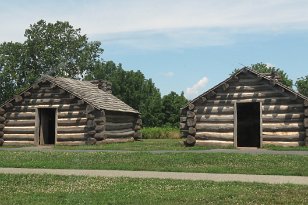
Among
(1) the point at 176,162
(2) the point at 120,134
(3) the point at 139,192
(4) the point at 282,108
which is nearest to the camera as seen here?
(3) the point at 139,192

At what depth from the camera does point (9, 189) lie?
10.9 metres

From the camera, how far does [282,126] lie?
23906 millimetres

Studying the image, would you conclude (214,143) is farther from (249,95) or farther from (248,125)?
(248,125)

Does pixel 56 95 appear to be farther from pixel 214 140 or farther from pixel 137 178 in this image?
pixel 137 178

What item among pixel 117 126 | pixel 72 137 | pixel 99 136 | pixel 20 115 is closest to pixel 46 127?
pixel 20 115

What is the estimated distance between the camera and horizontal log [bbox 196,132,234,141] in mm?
25031

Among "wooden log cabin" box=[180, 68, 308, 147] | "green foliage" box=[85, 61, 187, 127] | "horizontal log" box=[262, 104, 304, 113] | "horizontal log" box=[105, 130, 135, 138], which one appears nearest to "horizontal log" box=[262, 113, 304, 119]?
"wooden log cabin" box=[180, 68, 308, 147]

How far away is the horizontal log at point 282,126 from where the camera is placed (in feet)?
77.3

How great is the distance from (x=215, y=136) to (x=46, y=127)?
12.2 meters

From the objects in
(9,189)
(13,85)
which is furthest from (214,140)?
(13,85)

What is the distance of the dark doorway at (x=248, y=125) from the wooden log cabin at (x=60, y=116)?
316 inches

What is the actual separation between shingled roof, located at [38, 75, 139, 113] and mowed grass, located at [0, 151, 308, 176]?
403 inches

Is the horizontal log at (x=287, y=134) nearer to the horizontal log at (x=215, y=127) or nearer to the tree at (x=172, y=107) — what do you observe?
the horizontal log at (x=215, y=127)

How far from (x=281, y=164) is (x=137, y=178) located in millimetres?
5292
